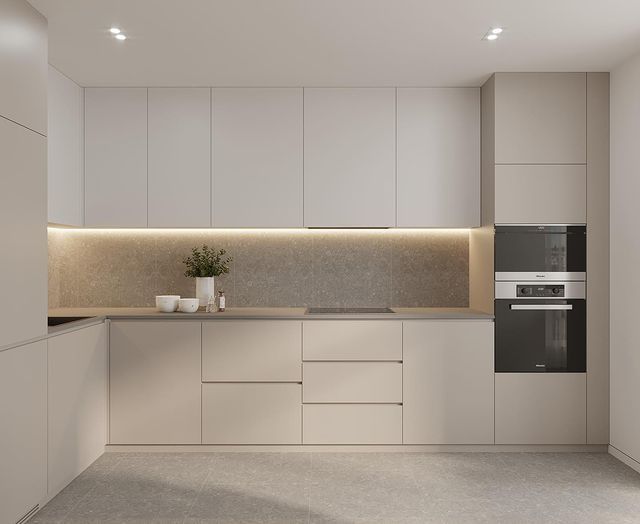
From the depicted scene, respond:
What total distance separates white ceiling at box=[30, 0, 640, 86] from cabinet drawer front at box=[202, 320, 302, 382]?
1.76 m

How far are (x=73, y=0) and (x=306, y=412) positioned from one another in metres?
2.88

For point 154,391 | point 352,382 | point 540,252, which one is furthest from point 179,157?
point 540,252

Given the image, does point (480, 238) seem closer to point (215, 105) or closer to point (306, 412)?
point (306, 412)

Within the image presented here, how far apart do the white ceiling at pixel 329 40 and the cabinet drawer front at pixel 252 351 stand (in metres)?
1.76

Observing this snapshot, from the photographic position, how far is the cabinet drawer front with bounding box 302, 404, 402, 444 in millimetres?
4336

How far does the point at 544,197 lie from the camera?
4.35 meters

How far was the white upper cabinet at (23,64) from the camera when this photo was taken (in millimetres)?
2980

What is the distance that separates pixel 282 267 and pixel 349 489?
1.96 m

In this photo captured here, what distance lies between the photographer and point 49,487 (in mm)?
3424

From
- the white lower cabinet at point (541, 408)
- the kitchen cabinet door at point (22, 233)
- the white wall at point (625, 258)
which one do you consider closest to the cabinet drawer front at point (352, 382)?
the white lower cabinet at point (541, 408)

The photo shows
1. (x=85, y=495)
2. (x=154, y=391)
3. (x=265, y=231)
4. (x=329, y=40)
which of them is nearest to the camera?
(x=85, y=495)

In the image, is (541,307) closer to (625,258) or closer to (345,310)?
(625,258)

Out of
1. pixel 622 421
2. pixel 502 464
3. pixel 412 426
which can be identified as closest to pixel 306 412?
pixel 412 426

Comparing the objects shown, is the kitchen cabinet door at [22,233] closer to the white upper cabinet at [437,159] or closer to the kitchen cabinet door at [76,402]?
the kitchen cabinet door at [76,402]
